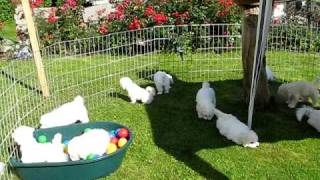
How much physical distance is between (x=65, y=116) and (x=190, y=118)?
5.08 ft

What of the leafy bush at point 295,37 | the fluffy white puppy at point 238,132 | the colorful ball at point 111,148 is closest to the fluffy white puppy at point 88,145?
the colorful ball at point 111,148

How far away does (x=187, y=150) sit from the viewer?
495 centimetres

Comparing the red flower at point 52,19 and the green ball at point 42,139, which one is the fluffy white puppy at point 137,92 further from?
the red flower at point 52,19

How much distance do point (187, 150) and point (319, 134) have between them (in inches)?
61.8

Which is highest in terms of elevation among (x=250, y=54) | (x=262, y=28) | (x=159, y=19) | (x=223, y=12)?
(x=223, y=12)

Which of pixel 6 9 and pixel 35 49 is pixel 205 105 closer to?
pixel 35 49

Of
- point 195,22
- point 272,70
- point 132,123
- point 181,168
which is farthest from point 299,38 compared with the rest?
point 181,168

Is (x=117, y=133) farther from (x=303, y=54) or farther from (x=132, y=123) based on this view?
(x=303, y=54)

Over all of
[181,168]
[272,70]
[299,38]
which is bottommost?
[181,168]

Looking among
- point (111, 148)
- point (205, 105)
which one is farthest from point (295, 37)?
point (111, 148)

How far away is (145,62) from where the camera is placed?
7.54 m

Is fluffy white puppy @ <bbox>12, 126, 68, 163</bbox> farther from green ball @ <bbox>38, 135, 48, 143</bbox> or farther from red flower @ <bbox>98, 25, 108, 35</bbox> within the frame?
red flower @ <bbox>98, 25, 108, 35</bbox>

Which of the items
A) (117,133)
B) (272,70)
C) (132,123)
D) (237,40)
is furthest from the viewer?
(237,40)

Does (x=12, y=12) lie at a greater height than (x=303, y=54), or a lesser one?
greater
